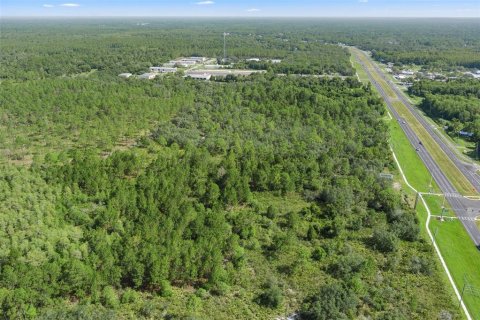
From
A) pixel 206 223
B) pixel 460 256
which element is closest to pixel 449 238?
pixel 460 256

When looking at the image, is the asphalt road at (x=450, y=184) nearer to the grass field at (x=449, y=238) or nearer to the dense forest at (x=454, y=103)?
the grass field at (x=449, y=238)

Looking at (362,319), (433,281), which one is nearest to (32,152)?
(362,319)

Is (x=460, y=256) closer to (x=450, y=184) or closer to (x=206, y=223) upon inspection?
(x=450, y=184)

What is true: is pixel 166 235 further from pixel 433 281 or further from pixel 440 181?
pixel 440 181

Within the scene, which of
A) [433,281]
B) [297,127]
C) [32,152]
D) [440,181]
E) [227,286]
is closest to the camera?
[227,286]

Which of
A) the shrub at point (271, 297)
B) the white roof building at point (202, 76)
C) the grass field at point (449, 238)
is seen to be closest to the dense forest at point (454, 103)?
the grass field at point (449, 238)

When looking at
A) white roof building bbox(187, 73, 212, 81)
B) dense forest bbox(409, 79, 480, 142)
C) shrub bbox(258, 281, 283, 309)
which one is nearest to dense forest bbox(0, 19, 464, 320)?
shrub bbox(258, 281, 283, 309)

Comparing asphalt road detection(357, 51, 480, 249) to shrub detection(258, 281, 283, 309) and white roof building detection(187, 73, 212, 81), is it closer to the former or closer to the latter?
shrub detection(258, 281, 283, 309)

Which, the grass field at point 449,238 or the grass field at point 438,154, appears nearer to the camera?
the grass field at point 449,238
